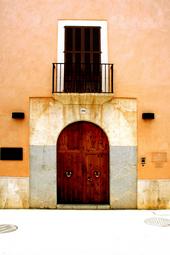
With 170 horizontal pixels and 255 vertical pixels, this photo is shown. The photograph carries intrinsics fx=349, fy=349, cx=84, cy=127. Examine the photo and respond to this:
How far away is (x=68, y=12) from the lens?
11688 mm

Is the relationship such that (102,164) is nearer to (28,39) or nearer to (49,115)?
(49,115)

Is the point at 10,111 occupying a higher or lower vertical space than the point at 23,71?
lower

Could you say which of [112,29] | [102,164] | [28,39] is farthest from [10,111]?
[112,29]

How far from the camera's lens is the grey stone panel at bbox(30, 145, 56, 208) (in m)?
11.4

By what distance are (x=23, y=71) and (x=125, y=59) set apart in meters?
3.43

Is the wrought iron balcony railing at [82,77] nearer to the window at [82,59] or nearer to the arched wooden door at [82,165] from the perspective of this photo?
the window at [82,59]

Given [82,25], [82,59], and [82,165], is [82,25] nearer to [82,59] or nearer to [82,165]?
[82,59]

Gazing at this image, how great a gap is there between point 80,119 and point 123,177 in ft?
7.83

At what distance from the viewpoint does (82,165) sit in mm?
11633

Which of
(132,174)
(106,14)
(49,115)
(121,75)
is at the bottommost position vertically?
(132,174)
